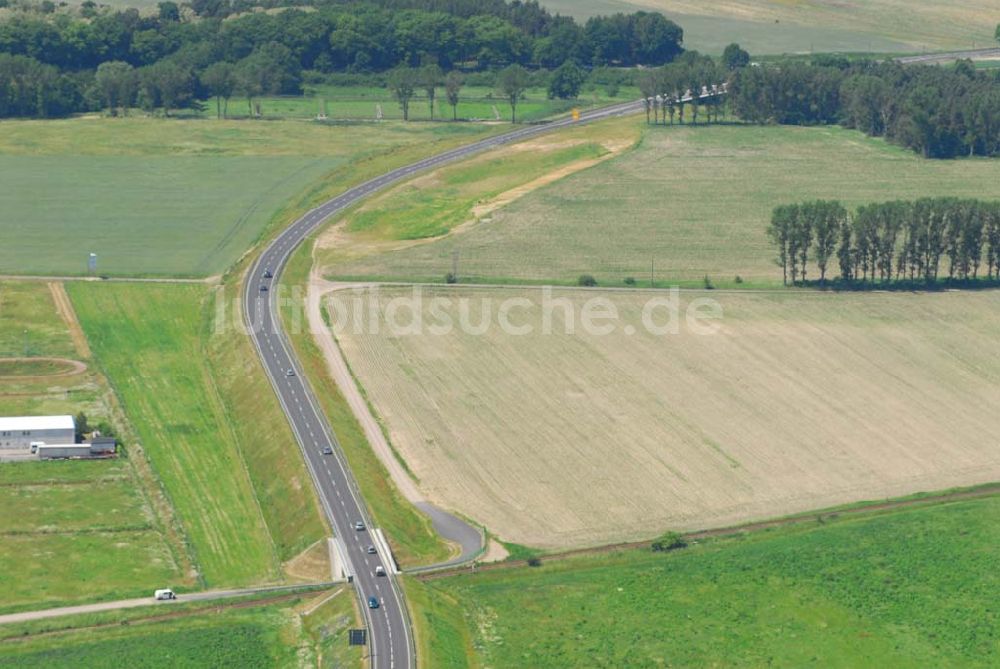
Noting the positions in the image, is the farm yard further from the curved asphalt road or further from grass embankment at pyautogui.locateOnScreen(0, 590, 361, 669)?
the curved asphalt road

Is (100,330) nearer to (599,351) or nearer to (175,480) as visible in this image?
(175,480)

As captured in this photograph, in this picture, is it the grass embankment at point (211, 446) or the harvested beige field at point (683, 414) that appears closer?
the grass embankment at point (211, 446)

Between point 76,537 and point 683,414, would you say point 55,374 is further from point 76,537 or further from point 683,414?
point 683,414

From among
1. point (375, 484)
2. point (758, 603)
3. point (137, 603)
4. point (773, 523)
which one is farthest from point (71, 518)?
point (773, 523)

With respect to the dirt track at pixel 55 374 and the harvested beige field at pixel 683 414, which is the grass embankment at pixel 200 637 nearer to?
the harvested beige field at pixel 683 414

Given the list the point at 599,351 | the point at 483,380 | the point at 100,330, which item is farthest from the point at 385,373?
the point at 100,330

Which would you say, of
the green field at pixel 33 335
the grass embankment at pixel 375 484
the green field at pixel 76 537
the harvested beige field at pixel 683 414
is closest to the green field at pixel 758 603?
the grass embankment at pixel 375 484
